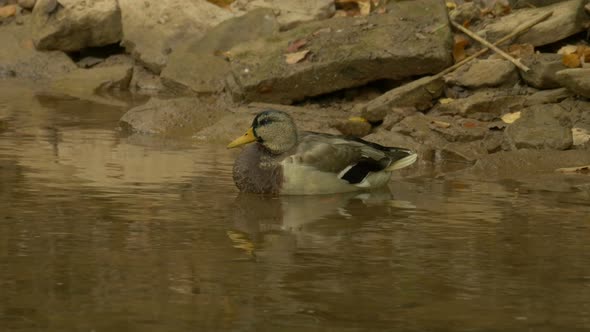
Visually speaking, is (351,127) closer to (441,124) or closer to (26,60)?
(441,124)

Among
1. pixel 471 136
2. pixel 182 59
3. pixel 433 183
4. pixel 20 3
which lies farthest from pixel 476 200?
pixel 20 3

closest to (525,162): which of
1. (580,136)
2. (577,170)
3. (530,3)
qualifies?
(577,170)

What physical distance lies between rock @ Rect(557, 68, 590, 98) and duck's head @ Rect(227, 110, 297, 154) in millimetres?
3117

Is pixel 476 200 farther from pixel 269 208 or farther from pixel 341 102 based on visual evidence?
pixel 341 102

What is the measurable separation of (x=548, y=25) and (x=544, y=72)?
3.09 feet

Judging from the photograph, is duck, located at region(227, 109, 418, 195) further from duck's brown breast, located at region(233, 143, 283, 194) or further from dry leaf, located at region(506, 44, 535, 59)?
dry leaf, located at region(506, 44, 535, 59)

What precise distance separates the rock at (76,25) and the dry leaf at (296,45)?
3.91 m

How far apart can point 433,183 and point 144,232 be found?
289 cm

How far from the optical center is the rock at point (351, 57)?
39.7ft

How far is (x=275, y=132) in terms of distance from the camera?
886 centimetres

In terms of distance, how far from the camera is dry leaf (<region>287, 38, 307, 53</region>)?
12.6 metres

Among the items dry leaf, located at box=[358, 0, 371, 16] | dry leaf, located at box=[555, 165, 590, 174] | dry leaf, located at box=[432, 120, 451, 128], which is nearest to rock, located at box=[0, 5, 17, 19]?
dry leaf, located at box=[358, 0, 371, 16]

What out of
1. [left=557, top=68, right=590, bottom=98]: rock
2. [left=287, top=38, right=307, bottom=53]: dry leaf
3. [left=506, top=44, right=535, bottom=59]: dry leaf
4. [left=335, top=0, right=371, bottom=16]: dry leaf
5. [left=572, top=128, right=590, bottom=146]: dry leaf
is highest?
[left=335, top=0, right=371, bottom=16]: dry leaf

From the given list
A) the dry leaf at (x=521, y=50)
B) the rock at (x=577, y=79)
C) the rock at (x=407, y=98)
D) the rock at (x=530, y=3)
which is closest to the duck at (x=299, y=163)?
the rock at (x=407, y=98)
